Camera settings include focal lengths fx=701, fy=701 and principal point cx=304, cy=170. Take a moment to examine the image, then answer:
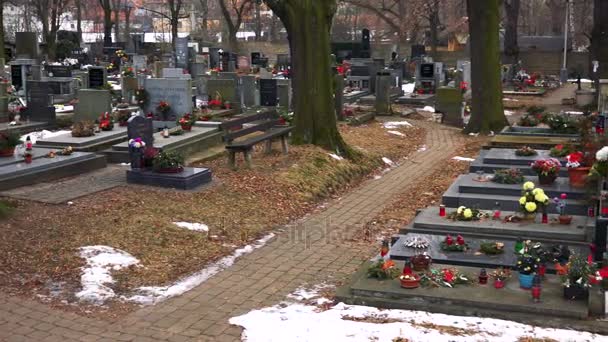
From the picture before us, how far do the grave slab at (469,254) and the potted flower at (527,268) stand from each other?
46cm

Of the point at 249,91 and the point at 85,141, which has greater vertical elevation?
the point at 249,91

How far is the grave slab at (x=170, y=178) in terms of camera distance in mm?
11820

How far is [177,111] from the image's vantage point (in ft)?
56.9

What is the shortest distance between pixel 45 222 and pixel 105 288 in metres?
2.26

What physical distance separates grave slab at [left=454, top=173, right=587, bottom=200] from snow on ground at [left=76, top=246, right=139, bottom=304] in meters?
5.25

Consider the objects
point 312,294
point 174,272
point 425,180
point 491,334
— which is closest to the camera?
point 491,334

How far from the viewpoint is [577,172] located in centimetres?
1055

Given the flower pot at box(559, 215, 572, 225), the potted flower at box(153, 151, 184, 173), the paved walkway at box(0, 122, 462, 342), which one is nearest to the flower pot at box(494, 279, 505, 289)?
the paved walkway at box(0, 122, 462, 342)

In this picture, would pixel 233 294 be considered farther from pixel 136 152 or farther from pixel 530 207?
pixel 136 152

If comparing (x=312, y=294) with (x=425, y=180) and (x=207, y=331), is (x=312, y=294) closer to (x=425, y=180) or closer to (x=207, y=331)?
(x=207, y=331)

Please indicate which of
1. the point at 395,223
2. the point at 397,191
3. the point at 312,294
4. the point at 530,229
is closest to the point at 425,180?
the point at 397,191

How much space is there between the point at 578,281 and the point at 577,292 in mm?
109

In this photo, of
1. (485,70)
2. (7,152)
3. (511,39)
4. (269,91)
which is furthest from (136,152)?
(511,39)

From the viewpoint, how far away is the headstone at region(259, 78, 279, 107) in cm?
2170
